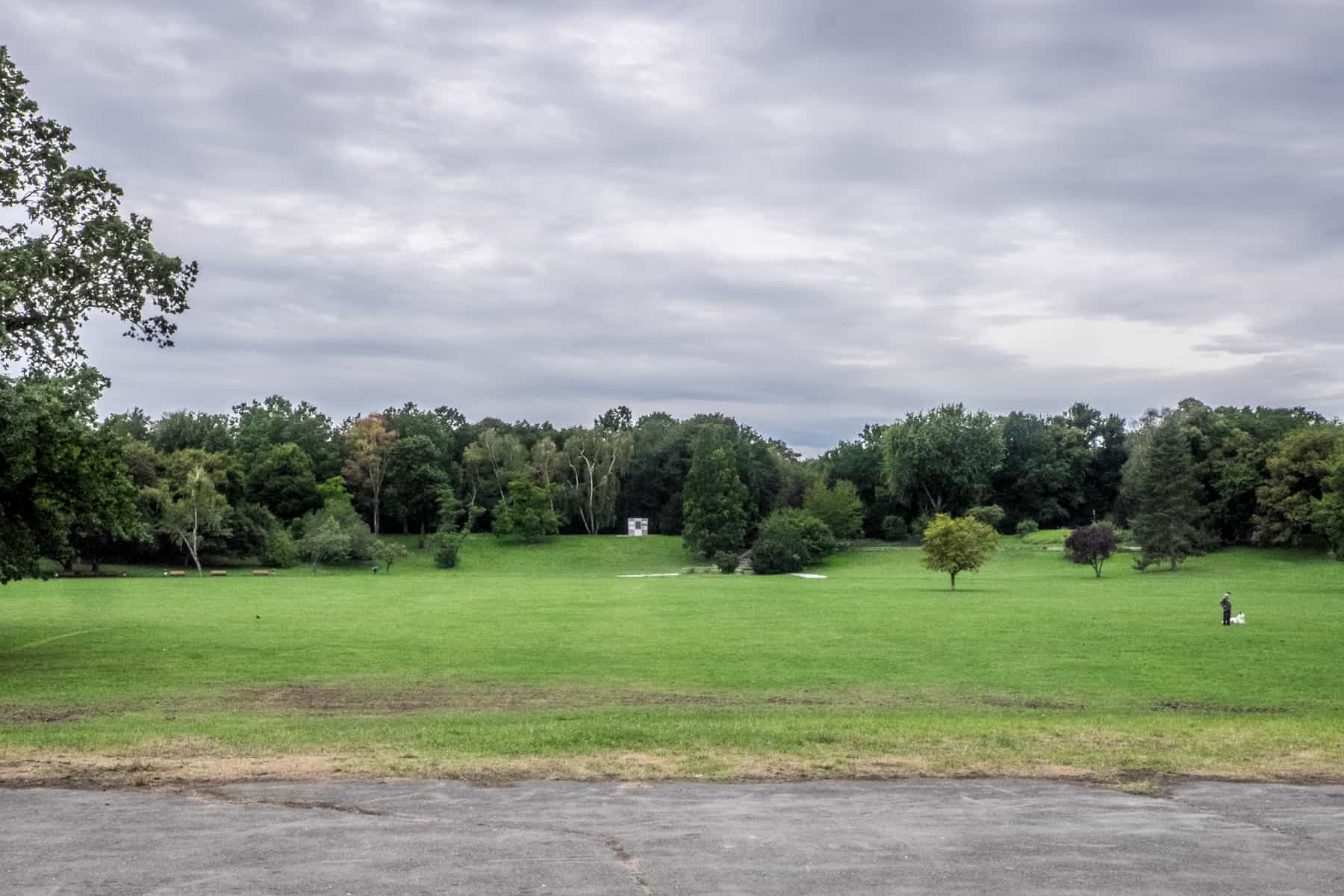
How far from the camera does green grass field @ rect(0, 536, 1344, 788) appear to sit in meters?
14.8

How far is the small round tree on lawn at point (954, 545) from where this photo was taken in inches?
2576

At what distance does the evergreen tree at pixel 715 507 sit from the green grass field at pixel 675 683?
1715 inches

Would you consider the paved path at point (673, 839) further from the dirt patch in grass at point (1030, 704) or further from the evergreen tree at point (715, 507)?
the evergreen tree at point (715, 507)

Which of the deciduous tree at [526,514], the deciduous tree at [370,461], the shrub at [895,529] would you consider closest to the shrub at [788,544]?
the shrub at [895,529]

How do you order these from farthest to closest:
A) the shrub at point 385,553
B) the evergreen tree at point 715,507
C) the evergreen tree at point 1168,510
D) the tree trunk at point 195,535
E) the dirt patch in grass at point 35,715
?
the evergreen tree at point 715,507
the shrub at point 385,553
the tree trunk at point 195,535
the evergreen tree at point 1168,510
the dirt patch in grass at point 35,715

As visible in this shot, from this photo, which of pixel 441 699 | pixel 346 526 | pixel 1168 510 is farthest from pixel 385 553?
pixel 441 699

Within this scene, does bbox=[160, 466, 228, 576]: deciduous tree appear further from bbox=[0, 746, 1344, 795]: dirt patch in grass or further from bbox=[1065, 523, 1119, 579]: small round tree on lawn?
bbox=[0, 746, 1344, 795]: dirt patch in grass

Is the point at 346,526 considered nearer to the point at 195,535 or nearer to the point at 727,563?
the point at 195,535

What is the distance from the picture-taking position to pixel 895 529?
394 ft

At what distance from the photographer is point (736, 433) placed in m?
135

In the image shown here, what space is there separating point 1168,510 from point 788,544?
29.5 meters

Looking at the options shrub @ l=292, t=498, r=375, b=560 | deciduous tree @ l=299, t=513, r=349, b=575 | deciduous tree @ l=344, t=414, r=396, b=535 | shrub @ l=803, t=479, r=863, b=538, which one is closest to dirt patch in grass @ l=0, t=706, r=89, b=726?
deciduous tree @ l=299, t=513, r=349, b=575

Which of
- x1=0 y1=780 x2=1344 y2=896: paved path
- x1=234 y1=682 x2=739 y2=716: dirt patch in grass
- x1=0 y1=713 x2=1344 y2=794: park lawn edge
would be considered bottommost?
x1=234 y1=682 x2=739 y2=716: dirt patch in grass

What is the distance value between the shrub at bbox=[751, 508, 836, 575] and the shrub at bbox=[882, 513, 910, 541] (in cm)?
1992
